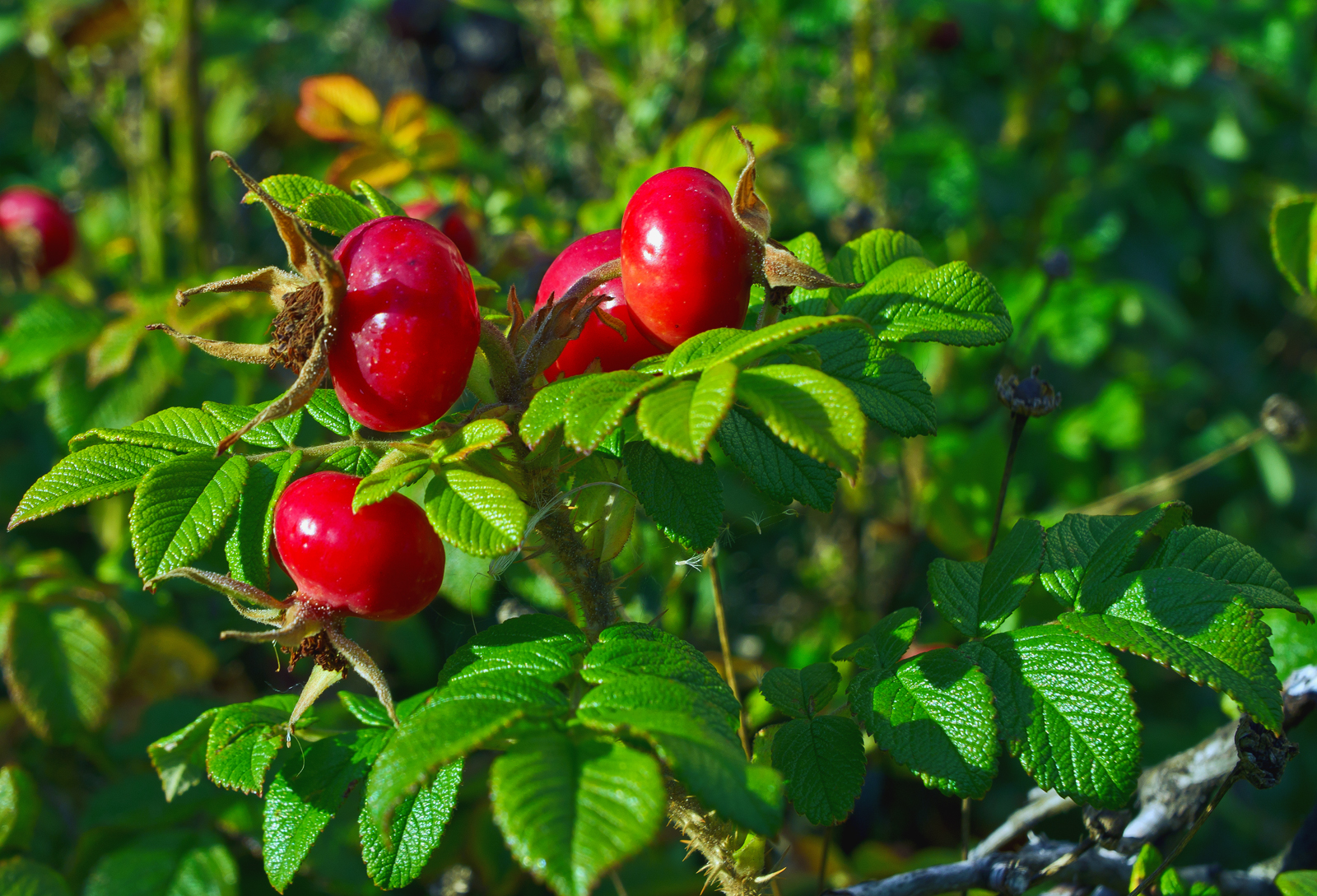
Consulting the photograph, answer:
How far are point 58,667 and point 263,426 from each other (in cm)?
77

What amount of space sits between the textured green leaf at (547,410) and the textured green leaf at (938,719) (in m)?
0.31

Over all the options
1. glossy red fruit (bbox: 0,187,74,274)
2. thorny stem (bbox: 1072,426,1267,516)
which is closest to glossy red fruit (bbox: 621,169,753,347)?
thorny stem (bbox: 1072,426,1267,516)

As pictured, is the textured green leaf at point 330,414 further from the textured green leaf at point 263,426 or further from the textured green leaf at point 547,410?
the textured green leaf at point 547,410

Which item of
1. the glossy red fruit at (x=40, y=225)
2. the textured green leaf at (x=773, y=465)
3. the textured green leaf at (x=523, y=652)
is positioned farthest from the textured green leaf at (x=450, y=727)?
the glossy red fruit at (x=40, y=225)

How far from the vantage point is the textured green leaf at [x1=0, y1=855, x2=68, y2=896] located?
3.48 ft

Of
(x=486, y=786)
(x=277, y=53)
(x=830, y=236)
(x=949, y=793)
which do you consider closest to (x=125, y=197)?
(x=277, y=53)

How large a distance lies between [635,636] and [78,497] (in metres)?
0.42

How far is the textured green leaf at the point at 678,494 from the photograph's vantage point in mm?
690

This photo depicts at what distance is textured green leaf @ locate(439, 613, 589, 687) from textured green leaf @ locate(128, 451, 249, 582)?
204mm

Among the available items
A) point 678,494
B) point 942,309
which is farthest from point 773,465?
point 942,309

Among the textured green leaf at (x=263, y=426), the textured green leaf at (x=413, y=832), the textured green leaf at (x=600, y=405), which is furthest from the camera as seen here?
the textured green leaf at (x=263, y=426)

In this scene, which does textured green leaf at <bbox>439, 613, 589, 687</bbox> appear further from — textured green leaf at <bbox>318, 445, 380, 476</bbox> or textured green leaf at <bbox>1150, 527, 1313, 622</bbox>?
textured green leaf at <bbox>1150, 527, 1313, 622</bbox>

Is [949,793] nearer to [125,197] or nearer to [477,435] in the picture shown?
[477,435]

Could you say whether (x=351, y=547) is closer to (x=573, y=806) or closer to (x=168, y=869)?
(x=573, y=806)
